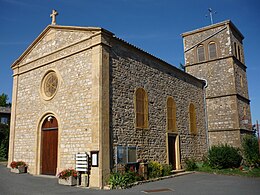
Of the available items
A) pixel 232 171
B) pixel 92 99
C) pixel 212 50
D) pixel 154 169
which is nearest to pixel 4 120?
pixel 212 50

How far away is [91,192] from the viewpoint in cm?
910

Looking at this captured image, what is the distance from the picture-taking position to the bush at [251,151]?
17.1 m

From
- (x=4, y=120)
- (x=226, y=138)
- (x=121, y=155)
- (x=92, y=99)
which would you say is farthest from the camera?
(x=4, y=120)

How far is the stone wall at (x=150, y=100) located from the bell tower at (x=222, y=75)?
160 cm

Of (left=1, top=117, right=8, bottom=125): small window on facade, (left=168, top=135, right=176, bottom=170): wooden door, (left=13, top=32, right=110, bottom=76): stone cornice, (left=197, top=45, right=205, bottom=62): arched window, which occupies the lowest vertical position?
(left=168, top=135, right=176, bottom=170): wooden door

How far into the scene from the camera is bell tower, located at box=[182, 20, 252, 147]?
18953 mm

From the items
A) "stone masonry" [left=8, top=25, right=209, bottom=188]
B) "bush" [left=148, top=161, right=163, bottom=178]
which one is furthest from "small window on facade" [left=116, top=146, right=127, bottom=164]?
"bush" [left=148, top=161, right=163, bottom=178]

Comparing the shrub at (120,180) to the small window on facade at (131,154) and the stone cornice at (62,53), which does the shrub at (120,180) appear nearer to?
the small window on facade at (131,154)

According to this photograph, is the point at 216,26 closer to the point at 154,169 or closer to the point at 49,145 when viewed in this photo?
the point at 154,169

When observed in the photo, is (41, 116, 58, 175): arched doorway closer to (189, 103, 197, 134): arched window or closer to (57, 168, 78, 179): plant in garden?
(57, 168, 78, 179): plant in garden

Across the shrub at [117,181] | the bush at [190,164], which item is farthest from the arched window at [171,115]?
the shrub at [117,181]

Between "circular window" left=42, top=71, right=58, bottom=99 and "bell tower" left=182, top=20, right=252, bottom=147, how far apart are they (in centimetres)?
1176

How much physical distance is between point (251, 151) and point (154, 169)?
8336mm

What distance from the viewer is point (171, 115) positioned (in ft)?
51.7
